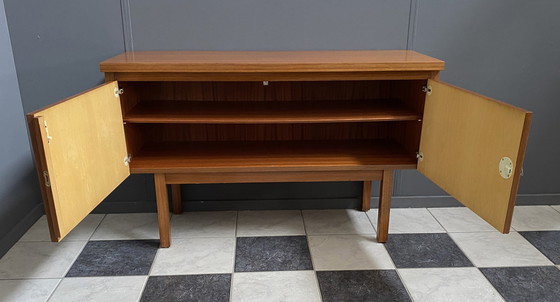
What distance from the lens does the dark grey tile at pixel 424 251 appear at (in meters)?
1.95

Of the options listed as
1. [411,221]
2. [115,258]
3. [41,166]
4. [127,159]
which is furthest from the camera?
[411,221]

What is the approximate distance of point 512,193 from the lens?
1.29 m

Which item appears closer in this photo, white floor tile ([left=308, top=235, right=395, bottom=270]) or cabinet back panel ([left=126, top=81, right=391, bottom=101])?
white floor tile ([left=308, top=235, right=395, bottom=270])

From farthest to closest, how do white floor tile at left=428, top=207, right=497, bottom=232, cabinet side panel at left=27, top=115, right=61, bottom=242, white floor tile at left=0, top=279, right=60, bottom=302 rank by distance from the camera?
white floor tile at left=428, top=207, right=497, bottom=232, white floor tile at left=0, top=279, right=60, bottom=302, cabinet side panel at left=27, top=115, right=61, bottom=242

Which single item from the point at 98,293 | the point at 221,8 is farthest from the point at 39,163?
the point at 221,8

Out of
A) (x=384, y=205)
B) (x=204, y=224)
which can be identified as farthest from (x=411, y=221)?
(x=204, y=224)

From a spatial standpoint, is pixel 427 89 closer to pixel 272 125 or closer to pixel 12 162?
pixel 272 125

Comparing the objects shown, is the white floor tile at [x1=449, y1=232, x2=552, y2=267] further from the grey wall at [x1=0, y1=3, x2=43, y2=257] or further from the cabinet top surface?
the grey wall at [x1=0, y1=3, x2=43, y2=257]

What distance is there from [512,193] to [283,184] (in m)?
1.35

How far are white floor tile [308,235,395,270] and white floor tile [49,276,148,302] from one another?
31.3 inches

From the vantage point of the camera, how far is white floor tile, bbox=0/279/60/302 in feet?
5.57

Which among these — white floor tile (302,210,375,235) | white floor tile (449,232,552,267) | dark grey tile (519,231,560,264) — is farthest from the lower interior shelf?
dark grey tile (519,231,560,264)

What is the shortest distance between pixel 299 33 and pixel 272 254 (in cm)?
113

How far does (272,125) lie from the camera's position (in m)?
2.27
